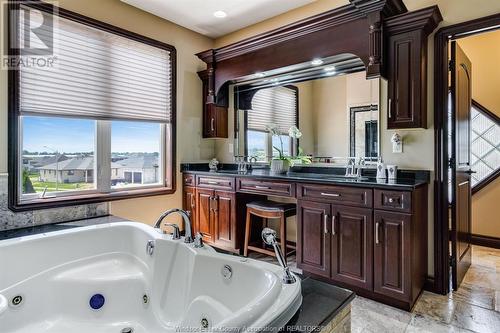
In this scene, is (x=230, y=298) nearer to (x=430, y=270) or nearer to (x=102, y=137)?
(x=430, y=270)

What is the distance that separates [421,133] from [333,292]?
171 cm

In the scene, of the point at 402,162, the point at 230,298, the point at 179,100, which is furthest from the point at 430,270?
the point at 179,100

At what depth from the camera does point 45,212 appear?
2631 mm

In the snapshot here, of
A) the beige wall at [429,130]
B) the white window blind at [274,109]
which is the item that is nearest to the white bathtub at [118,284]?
the beige wall at [429,130]

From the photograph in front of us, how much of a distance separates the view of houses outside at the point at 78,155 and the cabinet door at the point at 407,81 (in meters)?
2.54

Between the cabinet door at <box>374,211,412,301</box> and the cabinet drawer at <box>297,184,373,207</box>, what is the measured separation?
138 mm

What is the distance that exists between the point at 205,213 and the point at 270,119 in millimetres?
1333

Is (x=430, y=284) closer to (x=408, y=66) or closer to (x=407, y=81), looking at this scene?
(x=407, y=81)

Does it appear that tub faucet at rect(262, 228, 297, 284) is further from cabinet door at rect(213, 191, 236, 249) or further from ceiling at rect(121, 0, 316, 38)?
ceiling at rect(121, 0, 316, 38)

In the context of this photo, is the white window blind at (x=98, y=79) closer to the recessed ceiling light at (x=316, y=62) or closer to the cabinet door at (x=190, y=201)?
the cabinet door at (x=190, y=201)

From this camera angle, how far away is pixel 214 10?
3.27 meters

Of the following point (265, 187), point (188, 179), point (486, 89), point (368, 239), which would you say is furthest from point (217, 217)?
point (486, 89)

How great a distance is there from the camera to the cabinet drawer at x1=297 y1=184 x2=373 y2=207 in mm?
2254

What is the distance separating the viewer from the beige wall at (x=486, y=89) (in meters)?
3.51
